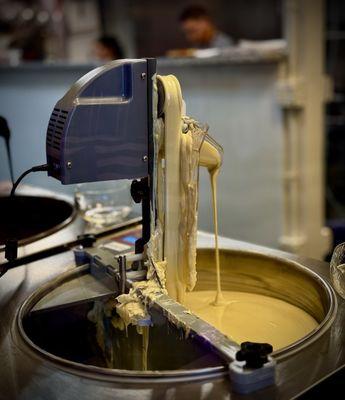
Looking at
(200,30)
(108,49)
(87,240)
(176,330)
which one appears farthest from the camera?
(108,49)

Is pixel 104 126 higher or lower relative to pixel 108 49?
lower

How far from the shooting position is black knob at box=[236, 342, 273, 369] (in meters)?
0.85

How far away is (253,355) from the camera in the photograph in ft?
2.79

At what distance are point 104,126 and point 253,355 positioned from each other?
19.1 inches

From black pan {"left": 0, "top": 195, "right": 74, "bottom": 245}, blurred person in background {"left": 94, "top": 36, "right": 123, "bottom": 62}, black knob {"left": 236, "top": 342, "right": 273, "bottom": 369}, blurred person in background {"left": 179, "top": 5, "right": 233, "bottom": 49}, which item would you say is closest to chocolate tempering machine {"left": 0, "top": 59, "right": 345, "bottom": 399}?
black knob {"left": 236, "top": 342, "right": 273, "bottom": 369}

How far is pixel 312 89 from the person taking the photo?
3.63 m

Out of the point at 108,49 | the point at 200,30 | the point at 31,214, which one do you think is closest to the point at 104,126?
the point at 31,214

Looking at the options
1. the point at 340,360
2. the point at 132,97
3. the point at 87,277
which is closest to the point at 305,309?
the point at 340,360

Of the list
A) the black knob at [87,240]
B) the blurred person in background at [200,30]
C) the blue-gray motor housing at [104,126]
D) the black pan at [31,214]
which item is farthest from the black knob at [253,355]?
the blurred person in background at [200,30]

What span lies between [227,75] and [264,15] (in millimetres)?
2755

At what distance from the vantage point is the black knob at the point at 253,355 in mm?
847

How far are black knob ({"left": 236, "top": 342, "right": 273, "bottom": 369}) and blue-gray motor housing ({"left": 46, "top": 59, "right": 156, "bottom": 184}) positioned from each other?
1.34 ft

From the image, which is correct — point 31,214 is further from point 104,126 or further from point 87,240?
point 104,126

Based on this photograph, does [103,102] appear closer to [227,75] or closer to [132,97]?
[132,97]
